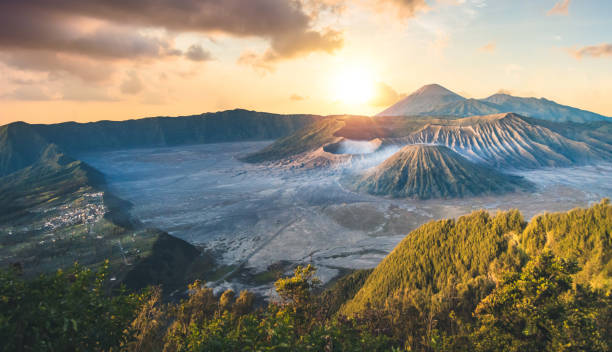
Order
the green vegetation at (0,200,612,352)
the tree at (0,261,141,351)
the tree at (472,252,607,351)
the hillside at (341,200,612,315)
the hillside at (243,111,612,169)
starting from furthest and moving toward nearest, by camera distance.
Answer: the hillside at (243,111,612,169)
the hillside at (341,200,612,315)
the tree at (472,252,607,351)
the green vegetation at (0,200,612,352)
the tree at (0,261,141,351)

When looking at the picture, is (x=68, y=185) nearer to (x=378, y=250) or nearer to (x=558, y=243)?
(x=378, y=250)

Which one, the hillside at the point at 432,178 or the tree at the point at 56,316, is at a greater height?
the tree at the point at 56,316

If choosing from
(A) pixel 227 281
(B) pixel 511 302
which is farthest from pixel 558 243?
(A) pixel 227 281

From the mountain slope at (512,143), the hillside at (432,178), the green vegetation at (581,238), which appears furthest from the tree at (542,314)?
the mountain slope at (512,143)

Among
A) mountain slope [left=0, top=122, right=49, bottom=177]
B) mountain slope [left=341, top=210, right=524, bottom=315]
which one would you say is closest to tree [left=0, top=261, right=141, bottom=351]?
mountain slope [left=341, top=210, right=524, bottom=315]

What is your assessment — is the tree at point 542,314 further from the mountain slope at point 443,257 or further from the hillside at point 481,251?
the mountain slope at point 443,257

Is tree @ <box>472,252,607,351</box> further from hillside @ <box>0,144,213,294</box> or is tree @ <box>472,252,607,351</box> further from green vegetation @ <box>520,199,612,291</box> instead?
hillside @ <box>0,144,213,294</box>
